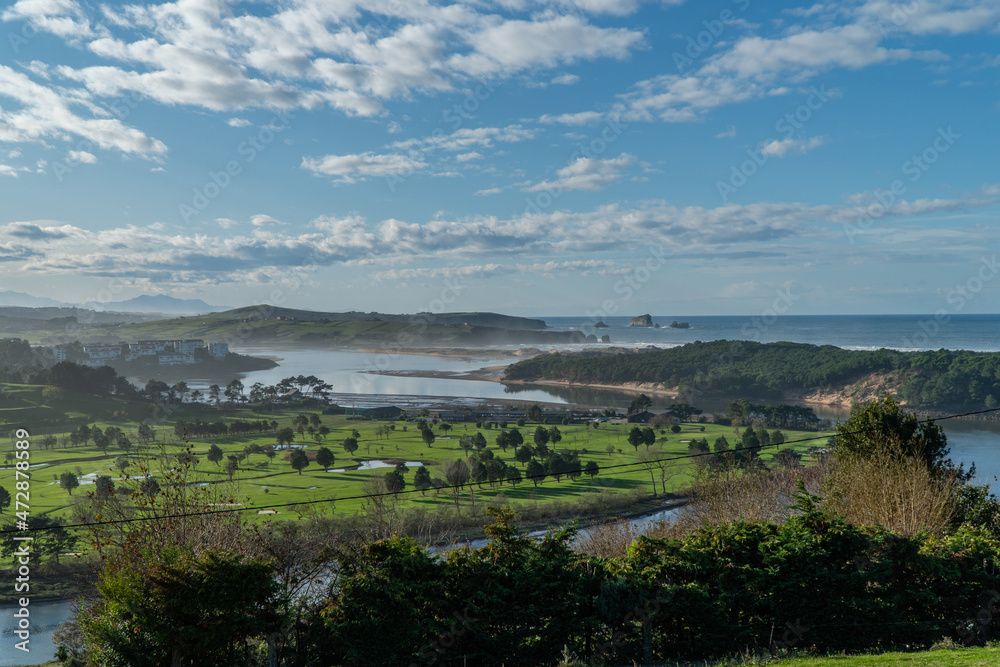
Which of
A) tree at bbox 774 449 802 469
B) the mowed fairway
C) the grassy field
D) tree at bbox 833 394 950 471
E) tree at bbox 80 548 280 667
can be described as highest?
tree at bbox 833 394 950 471

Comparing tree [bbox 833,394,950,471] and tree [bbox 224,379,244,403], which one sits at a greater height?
tree [bbox 833,394,950,471]

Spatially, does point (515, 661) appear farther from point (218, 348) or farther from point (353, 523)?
point (218, 348)

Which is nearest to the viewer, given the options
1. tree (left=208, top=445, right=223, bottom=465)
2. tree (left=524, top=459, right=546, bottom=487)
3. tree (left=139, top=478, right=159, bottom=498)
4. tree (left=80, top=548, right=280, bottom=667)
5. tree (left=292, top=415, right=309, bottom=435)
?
tree (left=80, top=548, right=280, bottom=667)

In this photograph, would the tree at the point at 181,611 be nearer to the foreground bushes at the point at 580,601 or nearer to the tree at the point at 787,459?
the foreground bushes at the point at 580,601

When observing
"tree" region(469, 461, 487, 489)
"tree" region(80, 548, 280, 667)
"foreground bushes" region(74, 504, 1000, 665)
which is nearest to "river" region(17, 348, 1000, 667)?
"foreground bushes" region(74, 504, 1000, 665)

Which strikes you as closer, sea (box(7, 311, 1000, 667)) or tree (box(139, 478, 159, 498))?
tree (box(139, 478, 159, 498))

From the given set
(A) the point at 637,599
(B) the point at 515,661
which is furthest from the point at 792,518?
(B) the point at 515,661

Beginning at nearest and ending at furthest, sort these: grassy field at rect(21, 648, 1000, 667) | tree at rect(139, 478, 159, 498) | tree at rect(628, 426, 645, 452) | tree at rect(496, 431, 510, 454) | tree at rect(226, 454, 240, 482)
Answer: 1. grassy field at rect(21, 648, 1000, 667)
2. tree at rect(139, 478, 159, 498)
3. tree at rect(226, 454, 240, 482)
4. tree at rect(628, 426, 645, 452)
5. tree at rect(496, 431, 510, 454)

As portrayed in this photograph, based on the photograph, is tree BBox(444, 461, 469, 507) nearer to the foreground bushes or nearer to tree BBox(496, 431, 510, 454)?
tree BBox(496, 431, 510, 454)
